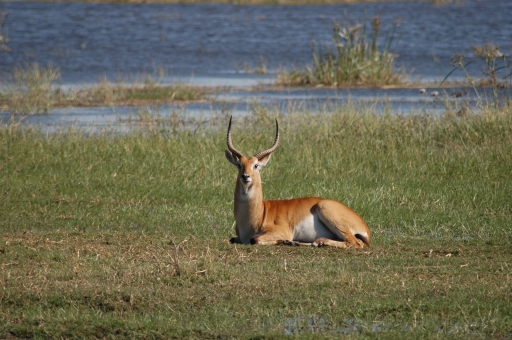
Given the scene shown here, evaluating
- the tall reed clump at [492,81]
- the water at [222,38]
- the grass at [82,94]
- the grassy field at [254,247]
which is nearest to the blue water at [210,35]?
the water at [222,38]

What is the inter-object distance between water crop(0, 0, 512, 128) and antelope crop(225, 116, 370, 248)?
9873 millimetres

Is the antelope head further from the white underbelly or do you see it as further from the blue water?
the blue water

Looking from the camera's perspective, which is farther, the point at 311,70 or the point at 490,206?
the point at 311,70

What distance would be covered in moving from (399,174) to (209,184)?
9.06 ft

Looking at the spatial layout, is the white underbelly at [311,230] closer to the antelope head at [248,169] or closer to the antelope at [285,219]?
the antelope at [285,219]

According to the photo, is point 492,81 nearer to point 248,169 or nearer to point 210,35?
point 248,169

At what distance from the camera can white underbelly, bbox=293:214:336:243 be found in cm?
895

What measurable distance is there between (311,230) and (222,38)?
27089mm

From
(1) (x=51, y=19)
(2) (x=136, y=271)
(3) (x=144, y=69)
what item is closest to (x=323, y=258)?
(2) (x=136, y=271)

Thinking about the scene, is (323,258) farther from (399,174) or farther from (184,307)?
(399,174)

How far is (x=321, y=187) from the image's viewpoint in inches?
448

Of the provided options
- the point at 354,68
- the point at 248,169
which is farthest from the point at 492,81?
the point at 248,169

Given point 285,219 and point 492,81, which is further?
point 492,81

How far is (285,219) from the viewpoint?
895cm
